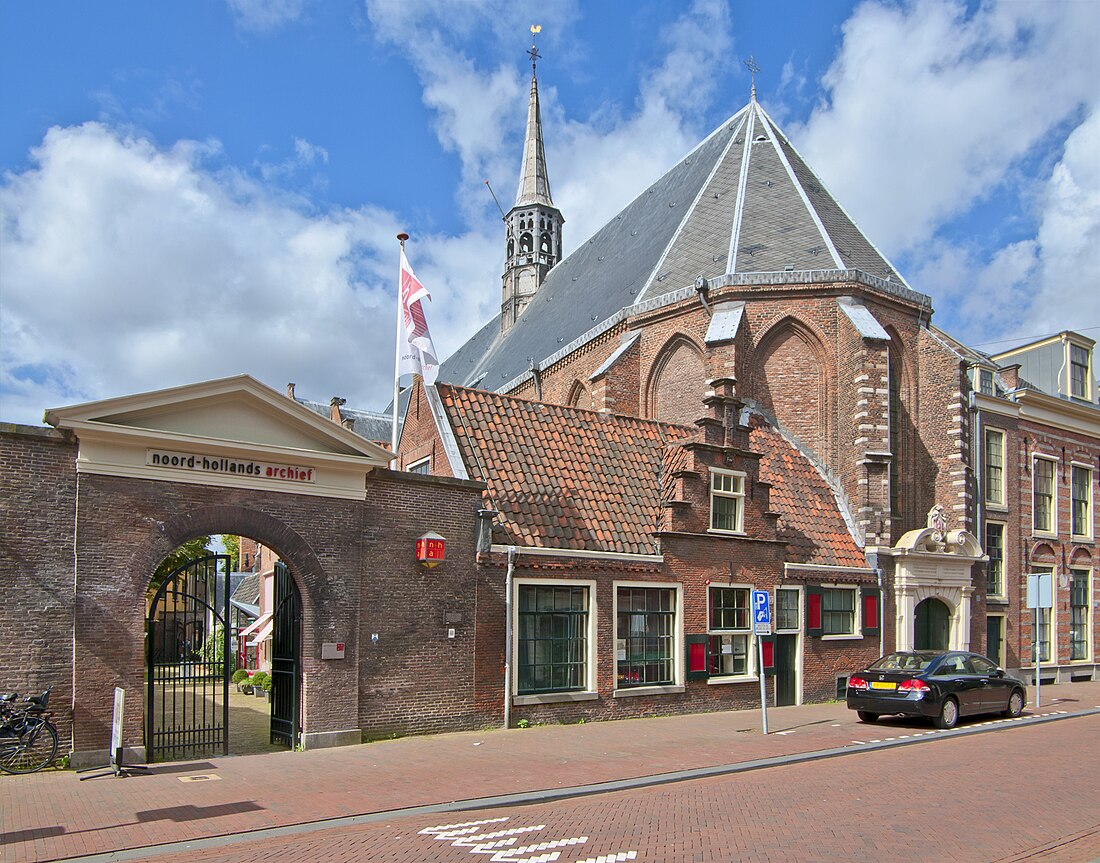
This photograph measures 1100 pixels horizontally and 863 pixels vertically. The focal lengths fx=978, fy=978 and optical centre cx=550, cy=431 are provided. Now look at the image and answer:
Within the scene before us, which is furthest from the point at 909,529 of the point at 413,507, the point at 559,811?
the point at 559,811

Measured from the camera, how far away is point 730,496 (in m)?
20.8

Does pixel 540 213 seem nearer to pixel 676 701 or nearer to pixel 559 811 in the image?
pixel 676 701

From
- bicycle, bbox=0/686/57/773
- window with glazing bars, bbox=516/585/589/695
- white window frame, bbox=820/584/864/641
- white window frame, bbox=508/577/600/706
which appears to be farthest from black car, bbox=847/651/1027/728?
bicycle, bbox=0/686/57/773

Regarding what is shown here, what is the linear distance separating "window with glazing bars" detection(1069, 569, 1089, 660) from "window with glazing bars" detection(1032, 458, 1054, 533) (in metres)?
2.00

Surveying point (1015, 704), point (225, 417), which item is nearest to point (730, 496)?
point (1015, 704)

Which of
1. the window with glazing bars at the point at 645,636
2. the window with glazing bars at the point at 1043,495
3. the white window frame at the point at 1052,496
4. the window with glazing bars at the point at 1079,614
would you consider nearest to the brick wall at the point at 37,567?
the window with glazing bars at the point at 645,636

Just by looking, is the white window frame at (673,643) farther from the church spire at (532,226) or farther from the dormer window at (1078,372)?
the church spire at (532,226)

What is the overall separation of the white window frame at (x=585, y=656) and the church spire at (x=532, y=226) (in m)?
37.4

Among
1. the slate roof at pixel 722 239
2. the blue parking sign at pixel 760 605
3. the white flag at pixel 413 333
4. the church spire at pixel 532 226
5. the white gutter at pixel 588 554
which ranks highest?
the church spire at pixel 532 226

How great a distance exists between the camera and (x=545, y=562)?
17516 millimetres

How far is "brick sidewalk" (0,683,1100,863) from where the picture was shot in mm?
9469

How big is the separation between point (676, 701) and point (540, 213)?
4042 cm

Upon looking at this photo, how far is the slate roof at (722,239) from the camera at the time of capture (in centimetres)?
2884

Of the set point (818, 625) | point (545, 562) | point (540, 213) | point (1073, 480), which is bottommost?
point (818, 625)
